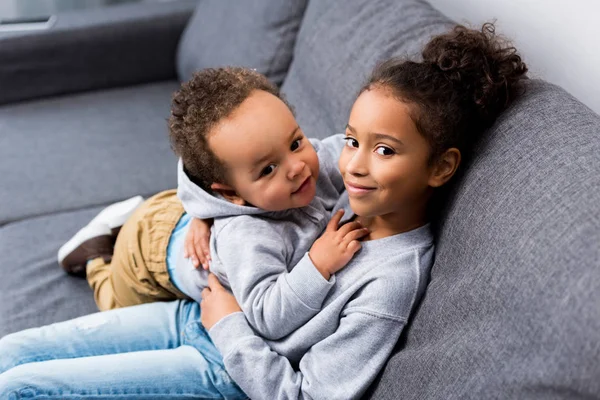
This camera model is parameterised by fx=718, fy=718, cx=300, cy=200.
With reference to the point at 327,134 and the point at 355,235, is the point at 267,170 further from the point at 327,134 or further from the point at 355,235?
the point at 327,134

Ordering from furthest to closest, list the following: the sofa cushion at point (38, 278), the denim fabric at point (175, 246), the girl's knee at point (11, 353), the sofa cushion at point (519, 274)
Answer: the sofa cushion at point (38, 278), the denim fabric at point (175, 246), the girl's knee at point (11, 353), the sofa cushion at point (519, 274)

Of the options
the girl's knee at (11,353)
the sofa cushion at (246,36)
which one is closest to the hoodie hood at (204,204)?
the girl's knee at (11,353)

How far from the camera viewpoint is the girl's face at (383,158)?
1.10 m

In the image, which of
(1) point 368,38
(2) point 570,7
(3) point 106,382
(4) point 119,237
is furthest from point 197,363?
(2) point 570,7

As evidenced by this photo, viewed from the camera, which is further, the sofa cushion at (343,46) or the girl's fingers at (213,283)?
the sofa cushion at (343,46)

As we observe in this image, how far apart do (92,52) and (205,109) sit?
62.4 inches

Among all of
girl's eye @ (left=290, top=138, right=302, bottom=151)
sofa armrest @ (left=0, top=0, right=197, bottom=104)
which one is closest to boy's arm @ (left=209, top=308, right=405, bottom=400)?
girl's eye @ (left=290, top=138, right=302, bottom=151)

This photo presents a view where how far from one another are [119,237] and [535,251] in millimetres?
1047

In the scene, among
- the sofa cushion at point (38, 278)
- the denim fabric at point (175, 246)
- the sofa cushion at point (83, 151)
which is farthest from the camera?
the sofa cushion at point (83, 151)

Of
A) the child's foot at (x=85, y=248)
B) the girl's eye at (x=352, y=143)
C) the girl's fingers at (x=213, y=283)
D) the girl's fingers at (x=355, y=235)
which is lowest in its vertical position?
the child's foot at (x=85, y=248)

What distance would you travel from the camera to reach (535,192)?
0.97m

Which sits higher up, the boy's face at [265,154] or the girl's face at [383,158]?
the girl's face at [383,158]

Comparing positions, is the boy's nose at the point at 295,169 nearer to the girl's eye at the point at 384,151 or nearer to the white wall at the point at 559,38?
the girl's eye at the point at 384,151

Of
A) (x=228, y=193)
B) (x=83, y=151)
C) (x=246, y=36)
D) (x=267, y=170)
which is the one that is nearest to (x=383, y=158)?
(x=267, y=170)
